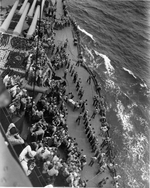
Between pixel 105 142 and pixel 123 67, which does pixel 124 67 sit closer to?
pixel 123 67

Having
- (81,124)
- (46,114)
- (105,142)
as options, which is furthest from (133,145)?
(46,114)

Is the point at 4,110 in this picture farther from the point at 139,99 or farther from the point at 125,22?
the point at 125,22

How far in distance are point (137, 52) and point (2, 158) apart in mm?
48544

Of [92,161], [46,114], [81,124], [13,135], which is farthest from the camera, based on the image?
[81,124]

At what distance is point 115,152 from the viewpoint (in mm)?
27375

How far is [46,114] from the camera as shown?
64.5 feet

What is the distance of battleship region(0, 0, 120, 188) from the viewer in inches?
510

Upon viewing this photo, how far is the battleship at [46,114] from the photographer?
13.0 metres

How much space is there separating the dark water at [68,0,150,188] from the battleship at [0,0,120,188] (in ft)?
14.3

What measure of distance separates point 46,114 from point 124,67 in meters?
29.1

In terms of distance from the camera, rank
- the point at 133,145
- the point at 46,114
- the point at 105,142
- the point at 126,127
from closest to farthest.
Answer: the point at 46,114, the point at 105,142, the point at 133,145, the point at 126,127

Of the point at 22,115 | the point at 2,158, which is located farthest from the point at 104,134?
the point at 2,158

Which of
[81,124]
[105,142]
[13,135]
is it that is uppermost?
[13,135]

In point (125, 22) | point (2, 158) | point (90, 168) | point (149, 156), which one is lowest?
point (149, 156)
